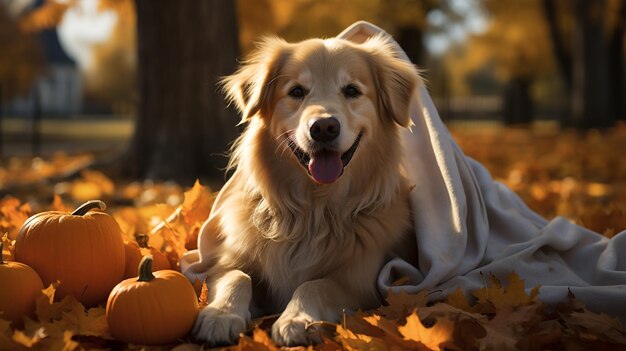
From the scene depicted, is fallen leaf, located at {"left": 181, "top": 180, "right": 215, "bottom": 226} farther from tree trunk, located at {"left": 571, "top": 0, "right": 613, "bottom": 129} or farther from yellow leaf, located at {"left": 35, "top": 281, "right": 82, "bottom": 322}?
tree trunk, located at {"left": 571, "top": 0, "right": 613, "bottom": 129}

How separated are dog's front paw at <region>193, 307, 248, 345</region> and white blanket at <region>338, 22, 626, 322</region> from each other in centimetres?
77

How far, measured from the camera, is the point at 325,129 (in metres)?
2.93

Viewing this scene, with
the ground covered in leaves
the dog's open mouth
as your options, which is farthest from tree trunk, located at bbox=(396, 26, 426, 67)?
the dog's open mouth

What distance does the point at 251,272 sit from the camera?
319 cm

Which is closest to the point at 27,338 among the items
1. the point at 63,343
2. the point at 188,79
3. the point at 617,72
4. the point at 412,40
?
the point at 63,343

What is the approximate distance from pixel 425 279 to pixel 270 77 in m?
1.34

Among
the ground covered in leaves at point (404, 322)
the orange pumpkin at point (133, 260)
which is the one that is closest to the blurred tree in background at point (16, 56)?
the ground covered in leaves at point (404, 322)

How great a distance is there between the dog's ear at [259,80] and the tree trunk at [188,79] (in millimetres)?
3372

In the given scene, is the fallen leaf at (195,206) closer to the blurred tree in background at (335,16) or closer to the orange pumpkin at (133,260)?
the orange pumpkin at (133,260)

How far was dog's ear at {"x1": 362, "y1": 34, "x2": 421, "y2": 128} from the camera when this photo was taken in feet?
11.1

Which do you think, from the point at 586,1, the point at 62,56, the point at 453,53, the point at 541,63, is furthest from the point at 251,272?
the point at 62,56

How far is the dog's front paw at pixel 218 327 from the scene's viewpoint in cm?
257

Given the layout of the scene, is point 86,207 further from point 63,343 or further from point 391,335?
point 391,335

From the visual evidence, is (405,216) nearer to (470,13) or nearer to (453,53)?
(470,13)
